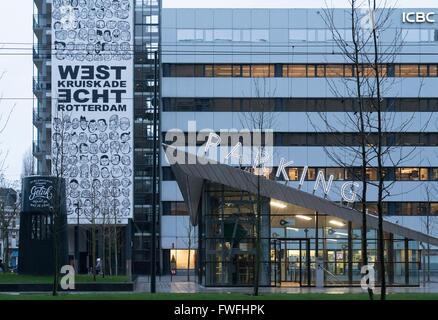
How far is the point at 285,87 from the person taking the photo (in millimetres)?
81750

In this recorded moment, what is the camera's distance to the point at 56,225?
117ft

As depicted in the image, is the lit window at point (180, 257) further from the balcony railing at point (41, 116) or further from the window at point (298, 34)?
the window at point (298, 34)

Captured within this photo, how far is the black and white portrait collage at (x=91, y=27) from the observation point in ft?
266

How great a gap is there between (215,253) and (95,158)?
39.2 meters

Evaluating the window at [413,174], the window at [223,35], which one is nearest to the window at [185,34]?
the window at [223,35]

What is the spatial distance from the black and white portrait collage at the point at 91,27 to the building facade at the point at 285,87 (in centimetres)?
422

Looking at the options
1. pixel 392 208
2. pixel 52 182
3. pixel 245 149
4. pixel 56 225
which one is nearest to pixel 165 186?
pixel 245 149

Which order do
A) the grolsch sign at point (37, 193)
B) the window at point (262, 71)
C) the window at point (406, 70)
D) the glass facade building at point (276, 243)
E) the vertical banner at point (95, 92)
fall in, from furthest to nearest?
the window at point (406, 70) → the window at point (262, 71) → the vertical banner at point (95, 92) → the grolsch sign at point (37, 193) → the glass facade building at point (276, 243)

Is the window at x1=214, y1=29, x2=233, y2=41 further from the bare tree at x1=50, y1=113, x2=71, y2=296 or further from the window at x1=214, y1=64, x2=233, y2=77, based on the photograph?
the bare tree at x1=50, y1=113, x2=71, y2=296

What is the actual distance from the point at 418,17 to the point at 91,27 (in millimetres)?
31965

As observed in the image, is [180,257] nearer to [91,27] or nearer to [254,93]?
[254,93]

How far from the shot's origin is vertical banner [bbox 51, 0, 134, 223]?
8031 cm

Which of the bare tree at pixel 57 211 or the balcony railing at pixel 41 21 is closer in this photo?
the bare tree at pixel 57 211
